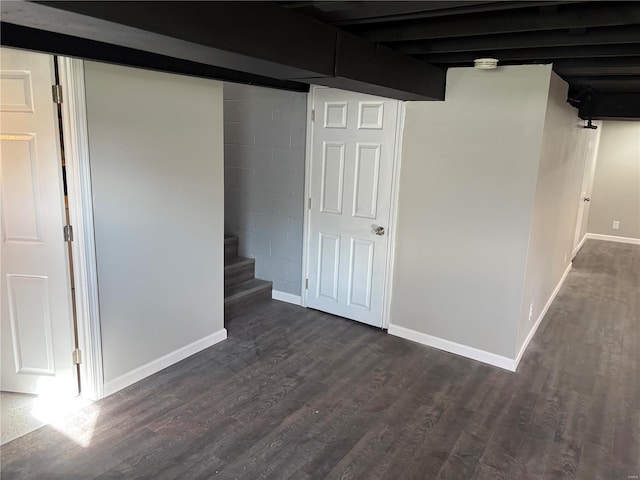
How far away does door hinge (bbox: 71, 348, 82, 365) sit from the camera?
9.32 ft

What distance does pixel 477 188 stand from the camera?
11.4ft

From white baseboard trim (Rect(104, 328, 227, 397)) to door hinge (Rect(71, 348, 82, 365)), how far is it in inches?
9.2

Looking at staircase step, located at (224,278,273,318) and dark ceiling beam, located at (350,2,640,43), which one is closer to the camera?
dark ceiling beam, located at (350,2,640,43)

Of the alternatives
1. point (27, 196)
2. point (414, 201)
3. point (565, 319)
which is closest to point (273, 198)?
point (414, 201)

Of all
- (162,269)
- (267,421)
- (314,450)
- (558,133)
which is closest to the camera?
(314,450)

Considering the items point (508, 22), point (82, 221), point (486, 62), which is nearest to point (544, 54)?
point (486, 62)

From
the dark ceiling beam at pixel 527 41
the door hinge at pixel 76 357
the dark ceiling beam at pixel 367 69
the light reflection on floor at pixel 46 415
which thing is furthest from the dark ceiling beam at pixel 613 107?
the light reflection on floor at pixel 46 415

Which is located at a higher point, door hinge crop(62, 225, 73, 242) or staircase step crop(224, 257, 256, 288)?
door hinge crop(62, 225, 73, 242)

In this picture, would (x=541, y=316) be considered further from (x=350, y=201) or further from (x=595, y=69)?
(x=595, y=69)

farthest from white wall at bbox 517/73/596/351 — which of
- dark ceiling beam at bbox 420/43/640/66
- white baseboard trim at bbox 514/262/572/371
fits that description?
dark ceiling beam at bbox 420/43/640/66

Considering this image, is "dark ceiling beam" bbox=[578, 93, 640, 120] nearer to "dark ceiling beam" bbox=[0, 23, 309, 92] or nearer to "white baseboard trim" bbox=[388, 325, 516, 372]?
"white baseboard trim" bbox=[388, 325, 516, 372]

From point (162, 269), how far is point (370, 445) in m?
1.80

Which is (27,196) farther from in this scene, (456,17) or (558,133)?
(558,133)

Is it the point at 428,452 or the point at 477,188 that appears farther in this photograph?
the point at 477,188
